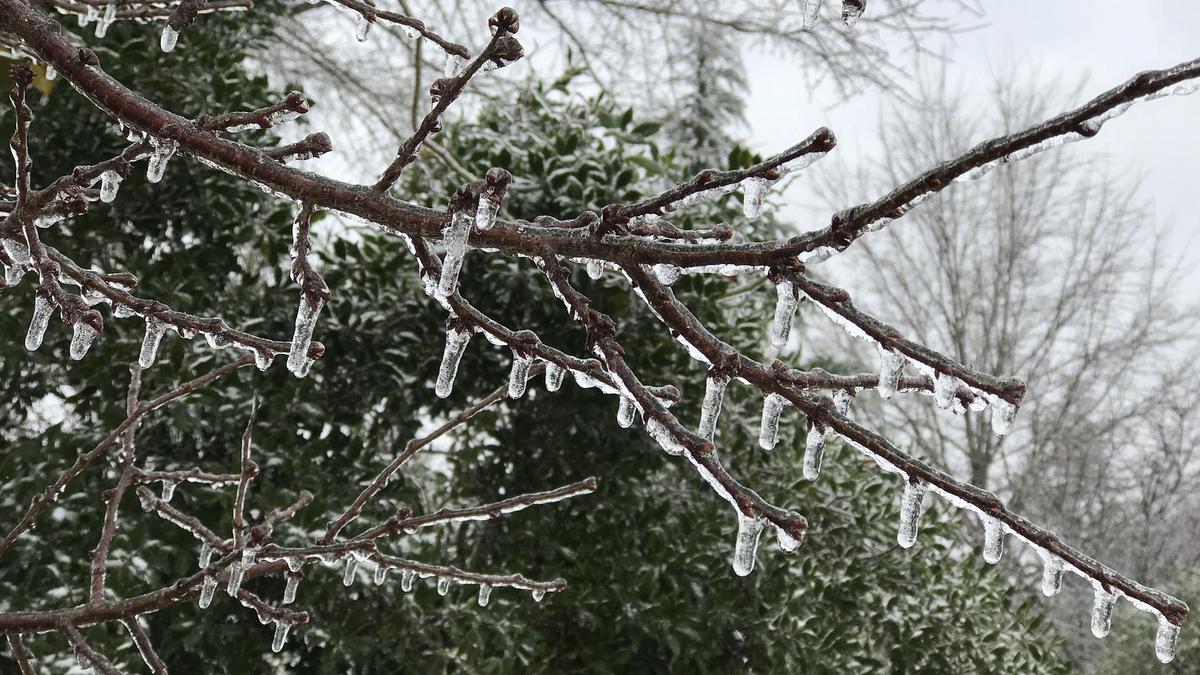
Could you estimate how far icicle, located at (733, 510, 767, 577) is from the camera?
2.67 feet

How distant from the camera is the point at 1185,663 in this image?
5.40 meters

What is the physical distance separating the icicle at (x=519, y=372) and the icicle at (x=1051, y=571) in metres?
0.53

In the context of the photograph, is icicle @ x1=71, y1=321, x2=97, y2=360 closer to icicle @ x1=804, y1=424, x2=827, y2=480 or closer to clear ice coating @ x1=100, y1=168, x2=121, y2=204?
clear ice coating @ x1=100, y1=168, x2=121, y2=204

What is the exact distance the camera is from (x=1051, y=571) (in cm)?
82

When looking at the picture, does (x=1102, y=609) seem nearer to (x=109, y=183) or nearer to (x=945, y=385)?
(x=945, y=385)

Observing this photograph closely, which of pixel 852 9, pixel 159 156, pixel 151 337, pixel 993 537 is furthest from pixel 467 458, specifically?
pixel 852 9

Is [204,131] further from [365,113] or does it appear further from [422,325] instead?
[365,113]

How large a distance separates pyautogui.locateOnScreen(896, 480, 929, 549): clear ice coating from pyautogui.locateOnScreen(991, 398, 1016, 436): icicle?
0.27 ft

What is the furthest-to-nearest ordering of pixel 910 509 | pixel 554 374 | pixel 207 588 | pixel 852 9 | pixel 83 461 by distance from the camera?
1. pixel 83 461
2. pixel 207 588
3. pixel 554 374
4. pixel 910 509
5. pixel 852 9

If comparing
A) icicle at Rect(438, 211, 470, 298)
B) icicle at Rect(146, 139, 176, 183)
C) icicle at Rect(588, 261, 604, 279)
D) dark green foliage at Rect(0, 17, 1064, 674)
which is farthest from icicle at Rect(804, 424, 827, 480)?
dark green foliage at Rect(0, 17, 1064, 674)

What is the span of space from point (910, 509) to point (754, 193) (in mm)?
326

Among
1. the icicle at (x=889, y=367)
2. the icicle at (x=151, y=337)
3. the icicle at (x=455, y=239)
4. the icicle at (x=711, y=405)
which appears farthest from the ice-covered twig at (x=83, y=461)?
the icicle at (x=889, y=367)

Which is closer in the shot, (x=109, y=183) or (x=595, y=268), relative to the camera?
(x=595, y=268)

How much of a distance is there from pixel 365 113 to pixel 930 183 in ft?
15.5
